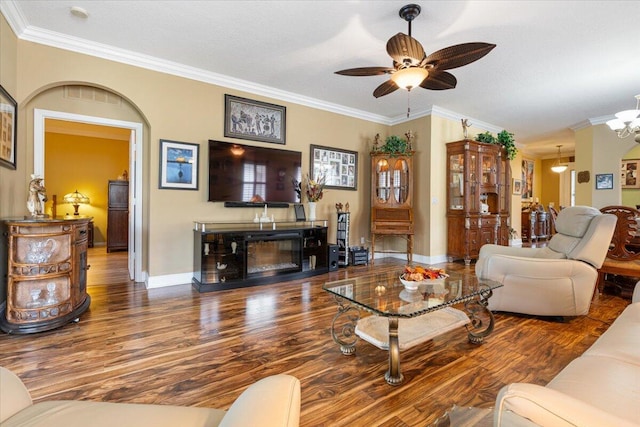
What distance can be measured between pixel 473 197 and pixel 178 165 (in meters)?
4.97

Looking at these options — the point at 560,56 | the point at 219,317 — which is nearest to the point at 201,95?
the point at 219,317

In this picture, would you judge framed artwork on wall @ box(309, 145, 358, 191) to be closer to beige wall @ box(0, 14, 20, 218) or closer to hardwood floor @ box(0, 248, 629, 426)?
hardwood floor @ box(0, 248, 629, 426)

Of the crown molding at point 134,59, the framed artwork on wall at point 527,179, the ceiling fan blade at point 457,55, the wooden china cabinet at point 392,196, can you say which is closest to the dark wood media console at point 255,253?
the wooden china cabinet at point 392,196

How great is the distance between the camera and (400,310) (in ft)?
5.87

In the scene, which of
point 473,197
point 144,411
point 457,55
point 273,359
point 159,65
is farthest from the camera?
point 473,197

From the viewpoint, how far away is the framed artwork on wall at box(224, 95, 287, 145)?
427cm

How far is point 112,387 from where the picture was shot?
1.70 meters

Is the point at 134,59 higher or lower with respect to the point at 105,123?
higher

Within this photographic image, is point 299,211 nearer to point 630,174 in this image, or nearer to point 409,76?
point 409,76

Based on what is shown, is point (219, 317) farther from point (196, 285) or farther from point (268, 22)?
point (268, 22)

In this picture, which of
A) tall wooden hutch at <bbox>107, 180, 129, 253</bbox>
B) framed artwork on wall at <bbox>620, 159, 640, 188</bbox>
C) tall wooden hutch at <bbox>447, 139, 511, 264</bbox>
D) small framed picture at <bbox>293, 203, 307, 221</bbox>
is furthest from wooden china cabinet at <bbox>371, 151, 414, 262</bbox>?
tall wooden hutch at <bbox>107, 180, 129, 253</bbox>

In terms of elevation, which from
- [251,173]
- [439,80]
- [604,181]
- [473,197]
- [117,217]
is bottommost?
[117,217]

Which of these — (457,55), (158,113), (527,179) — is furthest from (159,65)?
(527,179)

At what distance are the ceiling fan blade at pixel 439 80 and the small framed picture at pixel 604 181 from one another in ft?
18.0
